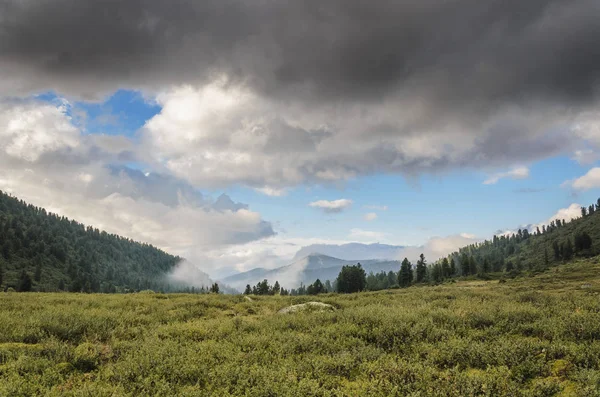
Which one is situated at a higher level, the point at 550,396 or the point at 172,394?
the point at 172,394

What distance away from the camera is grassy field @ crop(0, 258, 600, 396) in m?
7.40

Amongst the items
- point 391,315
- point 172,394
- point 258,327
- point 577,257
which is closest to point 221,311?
point 258,327

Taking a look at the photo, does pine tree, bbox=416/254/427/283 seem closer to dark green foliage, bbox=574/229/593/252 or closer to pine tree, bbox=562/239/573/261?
pine tree, bbox=562/239/573/261

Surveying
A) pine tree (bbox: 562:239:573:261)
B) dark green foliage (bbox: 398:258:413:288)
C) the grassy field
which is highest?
the grassy field

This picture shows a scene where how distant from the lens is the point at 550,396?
22.8 feet

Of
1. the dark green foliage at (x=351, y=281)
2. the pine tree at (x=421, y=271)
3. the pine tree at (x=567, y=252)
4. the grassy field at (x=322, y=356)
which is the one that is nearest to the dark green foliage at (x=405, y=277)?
the pine tree at (x=421, y=271)

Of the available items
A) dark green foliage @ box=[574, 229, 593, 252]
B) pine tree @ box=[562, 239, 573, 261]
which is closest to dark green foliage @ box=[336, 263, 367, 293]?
pine tree @ box=[562, 239, 573, 261]

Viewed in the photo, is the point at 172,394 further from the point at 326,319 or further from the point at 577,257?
the point at 577,257

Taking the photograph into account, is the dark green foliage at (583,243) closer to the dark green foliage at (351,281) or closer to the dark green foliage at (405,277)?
the dark green foliage at (405,277)

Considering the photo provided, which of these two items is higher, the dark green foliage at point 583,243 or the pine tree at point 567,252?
the dark green foliage at point 583,243

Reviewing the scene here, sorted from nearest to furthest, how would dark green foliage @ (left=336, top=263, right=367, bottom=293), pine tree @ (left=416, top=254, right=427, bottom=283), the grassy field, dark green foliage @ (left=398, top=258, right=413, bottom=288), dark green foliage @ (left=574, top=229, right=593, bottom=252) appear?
the grassy field
dark green foliage @ (left=336, top=263, right=367, bottom=293)
dark green foliage @ (left=398, top=258, right=413, bottom=288)
pine tree @ (left=416, top=254, right=427, bottom=283)
dark green foliage @ (left=574, top=229, right=593, bottom=252)

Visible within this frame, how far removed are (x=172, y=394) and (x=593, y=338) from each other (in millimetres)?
11626

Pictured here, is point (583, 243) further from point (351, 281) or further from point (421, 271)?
point (351, 281)

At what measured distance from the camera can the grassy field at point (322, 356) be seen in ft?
24.3
